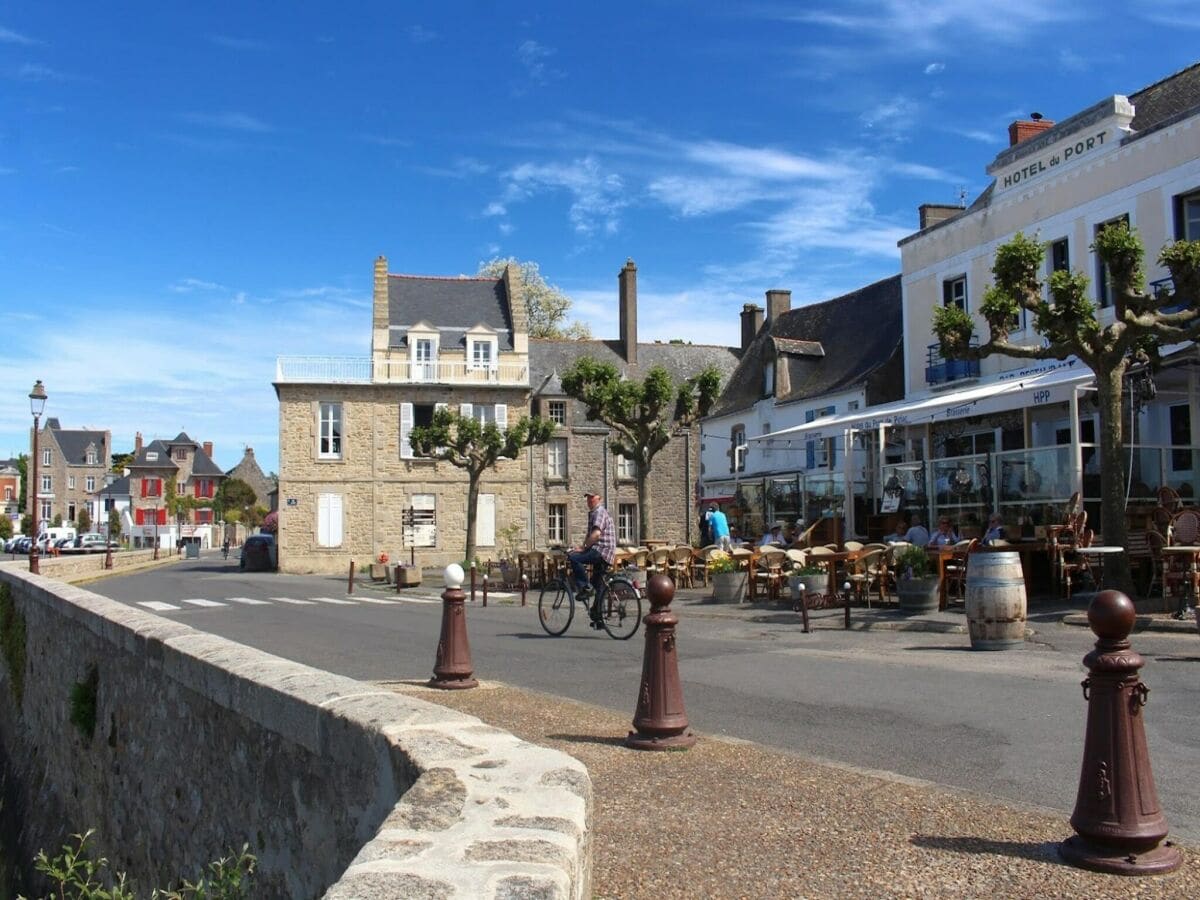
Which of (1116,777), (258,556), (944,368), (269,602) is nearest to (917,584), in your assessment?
(1116,777)

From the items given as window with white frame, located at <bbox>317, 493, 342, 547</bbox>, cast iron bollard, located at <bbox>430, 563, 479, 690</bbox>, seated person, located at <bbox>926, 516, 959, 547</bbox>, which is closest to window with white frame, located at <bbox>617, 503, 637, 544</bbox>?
window with white frame, located at <bbox>317, 493, 342, 547</bbox>

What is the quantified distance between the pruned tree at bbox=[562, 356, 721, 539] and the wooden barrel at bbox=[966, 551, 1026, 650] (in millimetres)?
12753

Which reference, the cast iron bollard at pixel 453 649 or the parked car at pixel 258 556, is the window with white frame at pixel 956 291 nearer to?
the cast iron bollard at pixel 453 649

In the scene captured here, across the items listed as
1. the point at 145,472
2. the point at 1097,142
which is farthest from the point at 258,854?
the point at 145,472

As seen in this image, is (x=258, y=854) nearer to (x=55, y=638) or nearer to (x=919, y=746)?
(x=919, y=746)

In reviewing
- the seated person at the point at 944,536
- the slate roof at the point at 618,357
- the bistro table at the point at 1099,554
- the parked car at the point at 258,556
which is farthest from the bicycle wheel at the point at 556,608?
the parked car at the point at 258,556

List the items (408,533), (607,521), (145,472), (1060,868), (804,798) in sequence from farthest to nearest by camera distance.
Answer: (145,472) < (408,533) < (607,521) < (804,798) < (1060,868)

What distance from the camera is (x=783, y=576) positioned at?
1705 centimetres

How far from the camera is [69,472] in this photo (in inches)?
3942

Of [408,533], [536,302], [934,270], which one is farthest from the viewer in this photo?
[536,302]

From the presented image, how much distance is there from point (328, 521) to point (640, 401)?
1902cm

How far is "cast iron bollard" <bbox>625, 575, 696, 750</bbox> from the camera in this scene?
5965mm

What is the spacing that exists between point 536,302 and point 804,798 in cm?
5308

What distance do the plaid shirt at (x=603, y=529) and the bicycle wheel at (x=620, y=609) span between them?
314 millimetres
